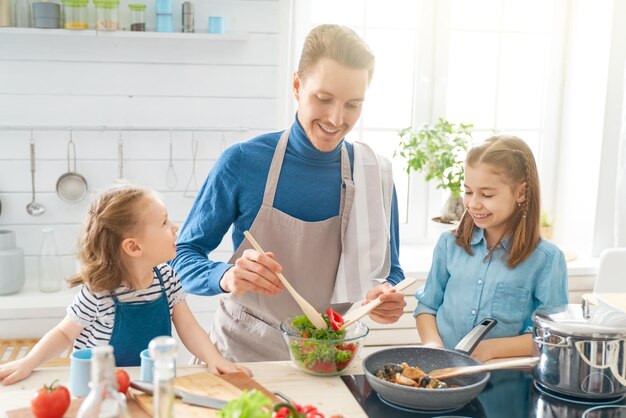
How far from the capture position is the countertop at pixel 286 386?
1.37m

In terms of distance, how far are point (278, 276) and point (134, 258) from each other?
373 mm

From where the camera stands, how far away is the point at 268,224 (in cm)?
188

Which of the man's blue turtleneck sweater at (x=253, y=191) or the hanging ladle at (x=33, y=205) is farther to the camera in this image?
the hanging ladle at (x=33, y=205)

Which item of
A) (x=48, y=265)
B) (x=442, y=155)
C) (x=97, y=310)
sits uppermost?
(x=442, y=155)

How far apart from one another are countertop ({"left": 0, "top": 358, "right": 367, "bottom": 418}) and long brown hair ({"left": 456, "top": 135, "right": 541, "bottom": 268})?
0.58 meters

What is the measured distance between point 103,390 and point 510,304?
120 cm

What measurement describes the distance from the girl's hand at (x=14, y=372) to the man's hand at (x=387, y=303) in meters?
0.73

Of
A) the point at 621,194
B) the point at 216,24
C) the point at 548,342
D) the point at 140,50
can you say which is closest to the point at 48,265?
the point at 140,50

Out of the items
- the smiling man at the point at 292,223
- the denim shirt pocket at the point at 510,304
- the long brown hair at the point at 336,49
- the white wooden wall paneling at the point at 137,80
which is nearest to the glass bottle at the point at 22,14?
the white wooden wall paneling at the point at 137,80

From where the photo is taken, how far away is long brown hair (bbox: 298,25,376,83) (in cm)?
174

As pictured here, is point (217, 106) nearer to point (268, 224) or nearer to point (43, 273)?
point (43, 273)

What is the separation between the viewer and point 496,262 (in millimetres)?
1925

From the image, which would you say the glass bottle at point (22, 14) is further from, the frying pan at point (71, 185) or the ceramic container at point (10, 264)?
the ceramic container at point (10, 264)

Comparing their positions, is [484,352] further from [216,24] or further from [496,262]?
[216,24]
